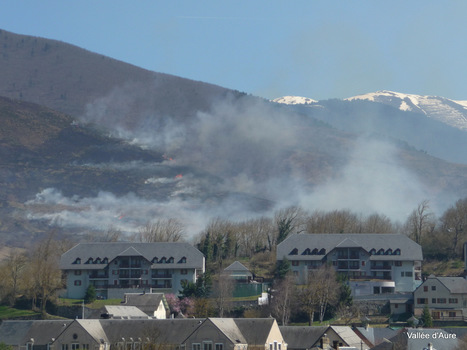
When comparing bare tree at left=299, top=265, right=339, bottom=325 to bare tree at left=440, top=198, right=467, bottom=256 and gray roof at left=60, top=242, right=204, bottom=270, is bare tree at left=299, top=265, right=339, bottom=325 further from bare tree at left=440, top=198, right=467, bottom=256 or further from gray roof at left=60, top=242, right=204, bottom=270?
bare tree at left=440, top=198, right=467, bottom=256

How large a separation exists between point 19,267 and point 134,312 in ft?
96.2

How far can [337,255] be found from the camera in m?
119

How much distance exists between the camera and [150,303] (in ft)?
325

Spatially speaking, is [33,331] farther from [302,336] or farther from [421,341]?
[421,341]

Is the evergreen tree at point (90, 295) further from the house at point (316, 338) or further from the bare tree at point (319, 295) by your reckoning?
the house at point (316, 338)

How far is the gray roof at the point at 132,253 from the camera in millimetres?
118938

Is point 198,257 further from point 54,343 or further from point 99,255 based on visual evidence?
point 54,343

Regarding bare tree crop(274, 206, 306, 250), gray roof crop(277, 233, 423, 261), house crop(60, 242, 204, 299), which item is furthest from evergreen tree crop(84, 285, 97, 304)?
bare tree crop(274, 206, 306, 250)

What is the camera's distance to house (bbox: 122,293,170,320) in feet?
321

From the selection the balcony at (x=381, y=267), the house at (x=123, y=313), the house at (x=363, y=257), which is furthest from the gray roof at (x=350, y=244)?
the house at (x=123, y=313)

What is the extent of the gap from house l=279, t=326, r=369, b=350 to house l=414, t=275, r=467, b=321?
2473cm

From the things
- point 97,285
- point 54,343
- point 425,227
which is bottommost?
point 54,343

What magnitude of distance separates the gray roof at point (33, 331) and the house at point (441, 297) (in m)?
39.6

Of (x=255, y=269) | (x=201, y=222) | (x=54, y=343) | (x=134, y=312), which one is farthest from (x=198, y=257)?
(x=201, y=222)
